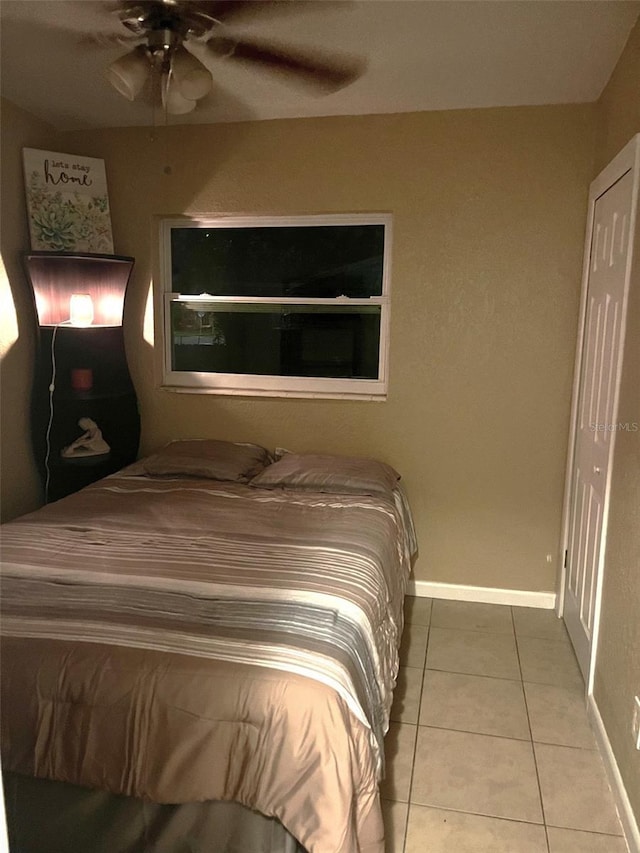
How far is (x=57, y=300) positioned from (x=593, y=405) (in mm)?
2524

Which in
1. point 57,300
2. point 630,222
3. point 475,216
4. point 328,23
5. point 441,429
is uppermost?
point 328,23

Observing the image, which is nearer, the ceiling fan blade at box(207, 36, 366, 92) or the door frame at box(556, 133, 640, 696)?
the door frame at box(556, 133, 640, 696)

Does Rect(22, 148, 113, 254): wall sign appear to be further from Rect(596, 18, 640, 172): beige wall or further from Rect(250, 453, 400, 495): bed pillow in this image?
Rect(596, 18, 640, 172): beige wall

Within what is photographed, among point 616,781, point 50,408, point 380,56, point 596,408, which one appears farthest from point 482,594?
point 380,56

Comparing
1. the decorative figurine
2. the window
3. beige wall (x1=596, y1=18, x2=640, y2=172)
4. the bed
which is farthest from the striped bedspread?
beige wall (x1=596, y1=18, x2=640, y2=172)

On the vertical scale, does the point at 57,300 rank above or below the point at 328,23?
below

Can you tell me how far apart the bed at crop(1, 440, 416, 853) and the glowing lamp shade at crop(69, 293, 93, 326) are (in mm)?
1350

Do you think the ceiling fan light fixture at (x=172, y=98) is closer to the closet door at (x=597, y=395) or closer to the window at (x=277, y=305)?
the window at (x=277, y=305)

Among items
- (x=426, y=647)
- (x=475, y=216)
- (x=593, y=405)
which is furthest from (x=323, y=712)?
(x=475, y=216)

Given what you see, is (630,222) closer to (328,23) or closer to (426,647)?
(328,23)

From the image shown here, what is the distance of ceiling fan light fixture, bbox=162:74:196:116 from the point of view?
205 cm

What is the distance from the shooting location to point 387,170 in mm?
3143

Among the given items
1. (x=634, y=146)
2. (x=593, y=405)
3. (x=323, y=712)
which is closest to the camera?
(x=323, y=712)

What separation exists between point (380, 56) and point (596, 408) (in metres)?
1.62
